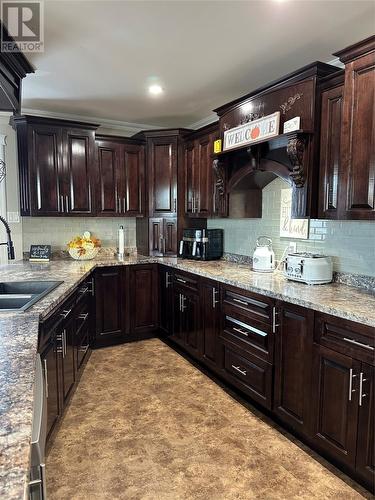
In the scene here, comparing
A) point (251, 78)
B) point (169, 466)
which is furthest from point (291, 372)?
point (251, 78)

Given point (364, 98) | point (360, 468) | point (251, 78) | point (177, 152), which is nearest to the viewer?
point (360, 468)

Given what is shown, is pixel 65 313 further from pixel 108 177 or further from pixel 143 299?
pixel 108 177

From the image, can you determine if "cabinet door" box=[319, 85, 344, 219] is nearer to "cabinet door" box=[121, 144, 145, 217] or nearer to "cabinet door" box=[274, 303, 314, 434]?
"cabinet door" box=[274, 303, 314, 434]

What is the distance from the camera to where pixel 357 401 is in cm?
187

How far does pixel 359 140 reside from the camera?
211 centimetres

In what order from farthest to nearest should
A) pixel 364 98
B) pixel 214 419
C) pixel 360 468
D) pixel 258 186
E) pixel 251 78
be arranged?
pixel 258 186, pixel 251 78, pixel 214 419, pixel 364 98, pixel 360 468

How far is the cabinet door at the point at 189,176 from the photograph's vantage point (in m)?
4.08

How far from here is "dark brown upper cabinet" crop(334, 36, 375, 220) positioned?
80.5 inches

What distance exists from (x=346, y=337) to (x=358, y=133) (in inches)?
47.4

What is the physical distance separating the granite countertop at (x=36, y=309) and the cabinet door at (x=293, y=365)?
118 mm

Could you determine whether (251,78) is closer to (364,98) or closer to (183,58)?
(183,58)

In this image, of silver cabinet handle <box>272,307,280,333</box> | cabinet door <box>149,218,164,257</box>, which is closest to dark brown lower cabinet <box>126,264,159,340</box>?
cabinet door <box>149,218,164,257</box>

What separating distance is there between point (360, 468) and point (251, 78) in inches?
117

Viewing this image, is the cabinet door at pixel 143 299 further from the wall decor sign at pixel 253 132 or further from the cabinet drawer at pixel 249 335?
the wall decor sign at pixel 253 132
